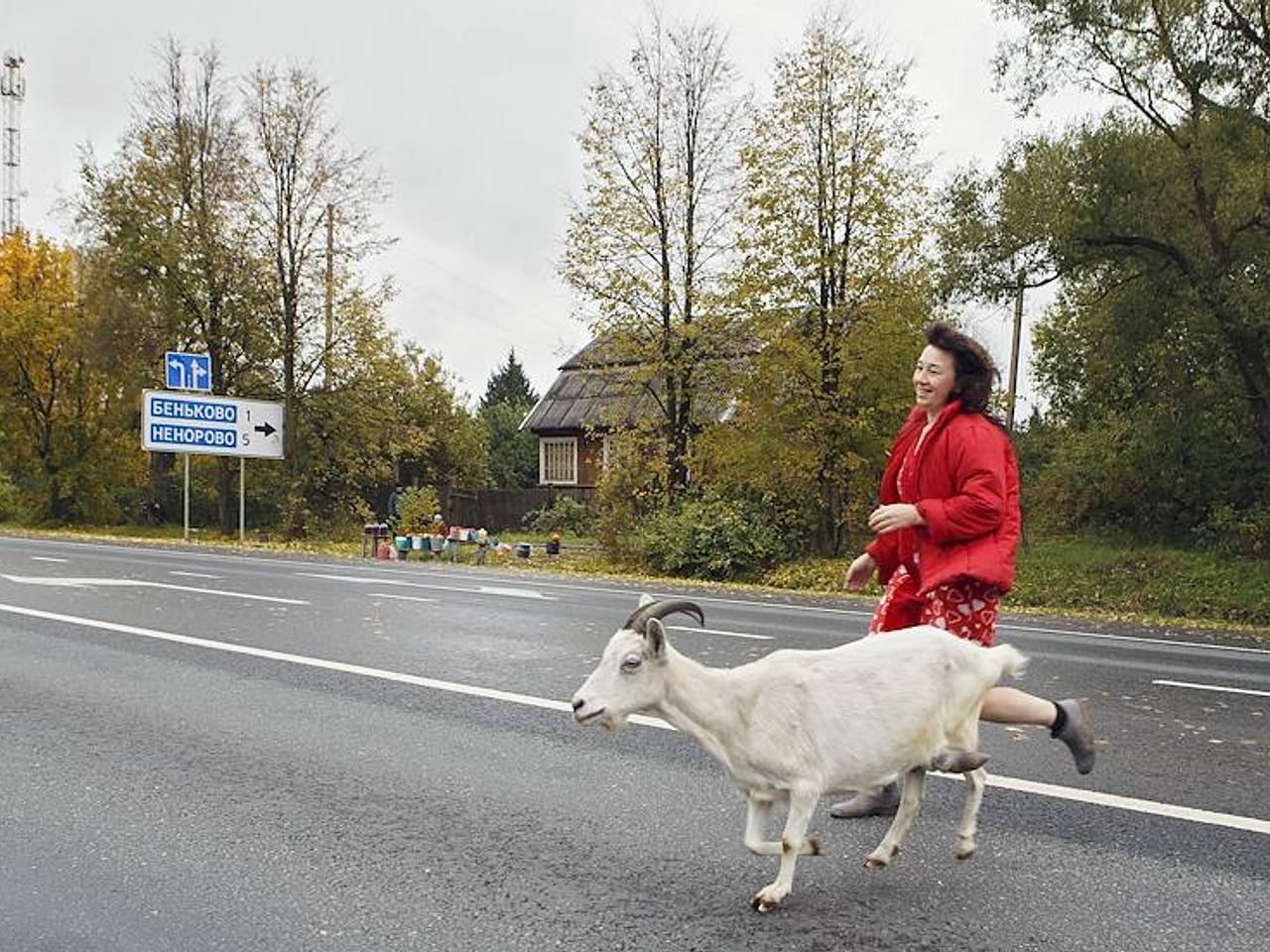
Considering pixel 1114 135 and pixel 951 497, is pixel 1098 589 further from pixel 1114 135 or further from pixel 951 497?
pixel 951 497

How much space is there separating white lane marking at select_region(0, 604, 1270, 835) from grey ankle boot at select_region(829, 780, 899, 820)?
2.47 feet

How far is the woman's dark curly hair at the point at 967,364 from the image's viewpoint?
464 cm

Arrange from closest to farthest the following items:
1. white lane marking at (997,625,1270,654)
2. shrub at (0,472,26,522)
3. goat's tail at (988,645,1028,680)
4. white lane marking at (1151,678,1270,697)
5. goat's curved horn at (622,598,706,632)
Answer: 1. goat's curved horn at (622,598,706,632)
2. goat's tail at (988,645,1028,680)
3. white lane marking at (1151,678,1270,697)
4. white lane marking at (997,625,1270,654)
5. shrub at (0,472,26,522)

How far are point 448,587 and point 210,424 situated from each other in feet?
64.3

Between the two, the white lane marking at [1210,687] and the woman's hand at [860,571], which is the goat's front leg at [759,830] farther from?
the white lane marking at [1210,687]

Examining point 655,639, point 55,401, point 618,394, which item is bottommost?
point 655,639

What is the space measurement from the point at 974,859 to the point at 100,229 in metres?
39.4

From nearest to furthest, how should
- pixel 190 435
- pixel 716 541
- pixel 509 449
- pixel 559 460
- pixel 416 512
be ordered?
1. pixel 716 541
2. pixel 416 512
3. pixel 190 435
4. pixel 559 460
5. pixel 509 449

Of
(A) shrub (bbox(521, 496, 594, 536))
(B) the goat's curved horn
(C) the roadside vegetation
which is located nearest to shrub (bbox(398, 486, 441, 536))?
(C) the roadside vegetation

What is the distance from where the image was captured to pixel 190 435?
1325 inches

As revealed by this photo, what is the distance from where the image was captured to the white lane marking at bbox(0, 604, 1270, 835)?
5.17m

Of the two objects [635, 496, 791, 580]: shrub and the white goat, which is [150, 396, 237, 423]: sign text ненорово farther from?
the white goat

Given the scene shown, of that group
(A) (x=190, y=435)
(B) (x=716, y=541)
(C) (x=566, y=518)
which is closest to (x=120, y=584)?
(B) (x=716, y=541)

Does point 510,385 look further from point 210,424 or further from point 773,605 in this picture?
point 773,605
